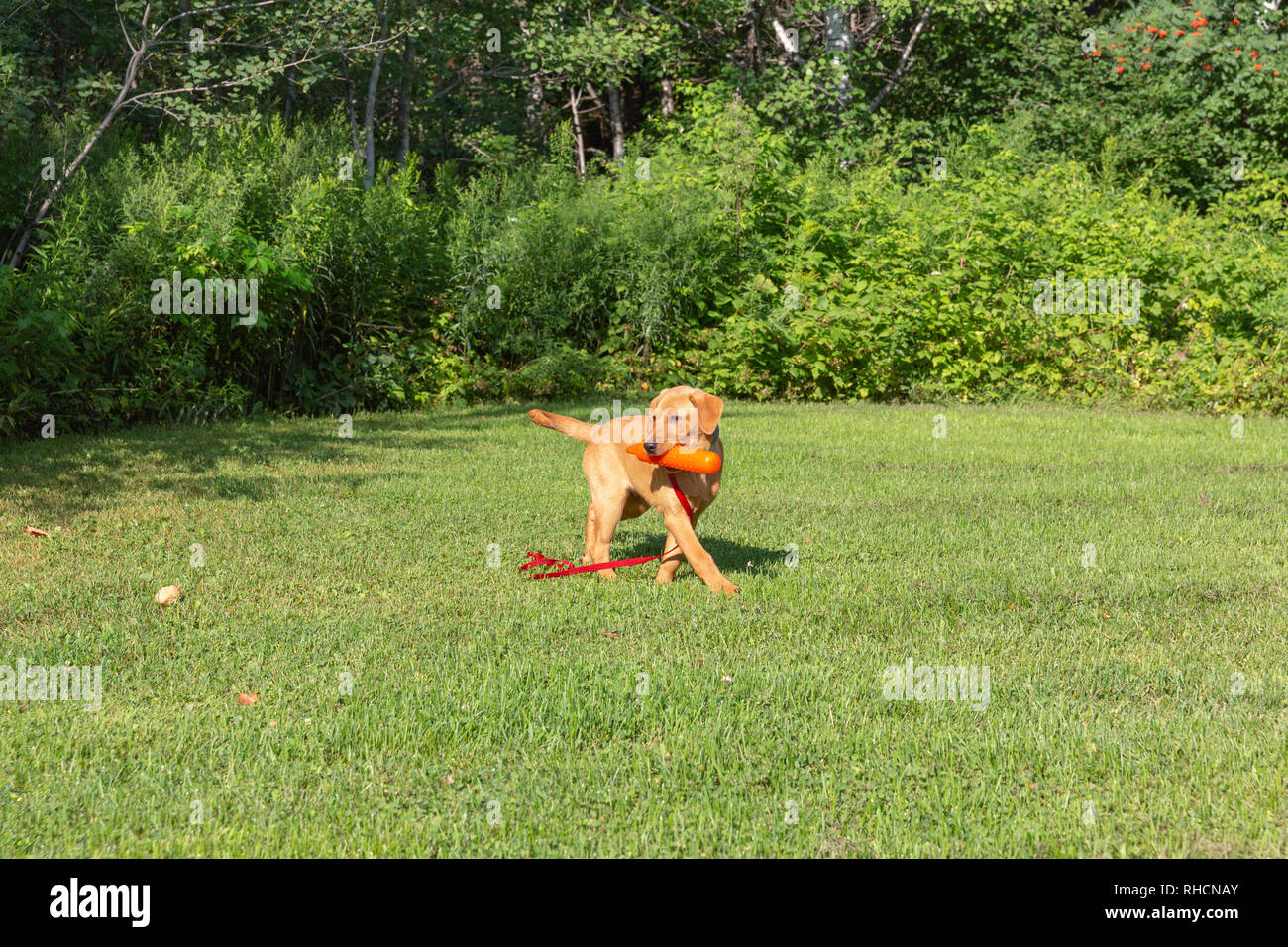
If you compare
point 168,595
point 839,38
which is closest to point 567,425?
point 168,595

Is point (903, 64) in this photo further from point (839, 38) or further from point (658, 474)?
point (658, 474)

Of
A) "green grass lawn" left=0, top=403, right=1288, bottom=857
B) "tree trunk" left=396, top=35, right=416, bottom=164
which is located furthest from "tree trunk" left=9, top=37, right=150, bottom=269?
"tree trunk" left=396, top=35, right=416, bottom=164

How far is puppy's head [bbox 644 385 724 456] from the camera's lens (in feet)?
17.6

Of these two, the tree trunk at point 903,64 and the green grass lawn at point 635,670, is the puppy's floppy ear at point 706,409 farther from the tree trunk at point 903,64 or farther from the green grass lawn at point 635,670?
the tree trunk at point 903,64

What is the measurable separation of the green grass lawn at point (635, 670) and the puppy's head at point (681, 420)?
2.46ft

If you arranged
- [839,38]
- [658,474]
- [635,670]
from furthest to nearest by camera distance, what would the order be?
[839,38] < [658,474] < [635,670]

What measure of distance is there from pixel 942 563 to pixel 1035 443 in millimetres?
5094

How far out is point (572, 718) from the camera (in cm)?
414

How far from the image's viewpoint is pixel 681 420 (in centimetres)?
542

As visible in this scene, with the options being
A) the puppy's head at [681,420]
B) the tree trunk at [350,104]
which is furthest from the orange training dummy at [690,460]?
the tree trunk at [350,104]

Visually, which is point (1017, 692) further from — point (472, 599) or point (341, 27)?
point (341, 27)

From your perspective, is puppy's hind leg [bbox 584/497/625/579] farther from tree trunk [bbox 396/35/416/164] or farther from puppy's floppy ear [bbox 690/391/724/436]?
tree trunk [bbox 396/35/416/164]

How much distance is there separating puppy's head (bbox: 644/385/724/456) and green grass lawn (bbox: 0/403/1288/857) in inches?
29.5

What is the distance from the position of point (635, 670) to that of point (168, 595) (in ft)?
7.48
